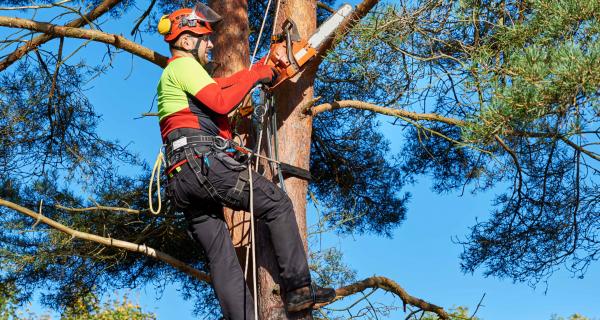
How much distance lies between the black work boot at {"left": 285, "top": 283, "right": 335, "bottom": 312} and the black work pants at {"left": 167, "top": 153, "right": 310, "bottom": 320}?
0.10ft

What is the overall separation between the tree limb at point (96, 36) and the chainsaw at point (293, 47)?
3.00ft

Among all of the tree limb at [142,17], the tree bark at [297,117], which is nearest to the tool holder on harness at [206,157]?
the tree bark at [297,117]

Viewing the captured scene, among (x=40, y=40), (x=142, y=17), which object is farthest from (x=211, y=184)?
(x=142, y=17)

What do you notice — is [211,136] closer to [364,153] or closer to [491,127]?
[491,127]

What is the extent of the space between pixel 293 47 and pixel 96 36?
1.56m

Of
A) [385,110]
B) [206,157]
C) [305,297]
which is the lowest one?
[305,297]

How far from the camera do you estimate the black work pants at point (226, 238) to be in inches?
154

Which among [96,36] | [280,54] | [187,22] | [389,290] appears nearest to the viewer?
[187,22]

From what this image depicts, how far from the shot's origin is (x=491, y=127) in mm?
4176

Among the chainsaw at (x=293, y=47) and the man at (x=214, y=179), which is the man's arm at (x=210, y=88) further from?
the chainsaw at (x=293, y=47)

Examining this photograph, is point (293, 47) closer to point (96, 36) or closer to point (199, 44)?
point (199, 44)

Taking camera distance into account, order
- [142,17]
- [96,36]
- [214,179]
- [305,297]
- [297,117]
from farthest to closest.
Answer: [142,17] < [96,36] < [297,117] < [305,297] < [214,179]

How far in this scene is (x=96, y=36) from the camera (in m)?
5.33

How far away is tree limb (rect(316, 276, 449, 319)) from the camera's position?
5141 mm
